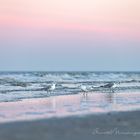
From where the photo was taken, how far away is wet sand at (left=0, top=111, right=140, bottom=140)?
33.5ft

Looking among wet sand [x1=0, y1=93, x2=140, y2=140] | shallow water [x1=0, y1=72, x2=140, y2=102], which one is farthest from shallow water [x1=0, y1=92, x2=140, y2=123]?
shallow water [x1=0, y1=72, x2=140, y2=102]

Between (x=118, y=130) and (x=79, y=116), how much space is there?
2.74m

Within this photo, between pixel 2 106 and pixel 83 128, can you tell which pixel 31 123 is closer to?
pixel 83 128

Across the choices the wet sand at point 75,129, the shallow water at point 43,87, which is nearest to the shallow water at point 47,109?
the wet sand at point 75,129

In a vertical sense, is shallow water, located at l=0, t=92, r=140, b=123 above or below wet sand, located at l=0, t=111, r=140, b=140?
above

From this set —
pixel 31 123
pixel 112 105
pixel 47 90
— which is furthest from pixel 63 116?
pixel 47 90

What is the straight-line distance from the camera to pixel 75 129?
1121cm

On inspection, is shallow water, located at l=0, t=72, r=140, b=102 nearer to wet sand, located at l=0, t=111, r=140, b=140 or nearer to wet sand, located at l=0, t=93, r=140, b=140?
wet sand, located at l=0, t=93, r=140, b=140

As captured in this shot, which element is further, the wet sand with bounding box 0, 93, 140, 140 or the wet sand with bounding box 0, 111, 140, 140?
the wet sand with bounding box 0, 93, 140, 140

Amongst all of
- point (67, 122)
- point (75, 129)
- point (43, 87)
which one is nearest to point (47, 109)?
point (67, 122)

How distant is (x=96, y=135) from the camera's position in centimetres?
1044

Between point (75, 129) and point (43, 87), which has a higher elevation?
→ point (43, 87)

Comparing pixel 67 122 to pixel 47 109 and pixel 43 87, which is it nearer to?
pixel 47 109

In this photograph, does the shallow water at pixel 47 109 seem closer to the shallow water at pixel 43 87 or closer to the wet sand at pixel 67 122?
the wet sand at pixel 67 122
